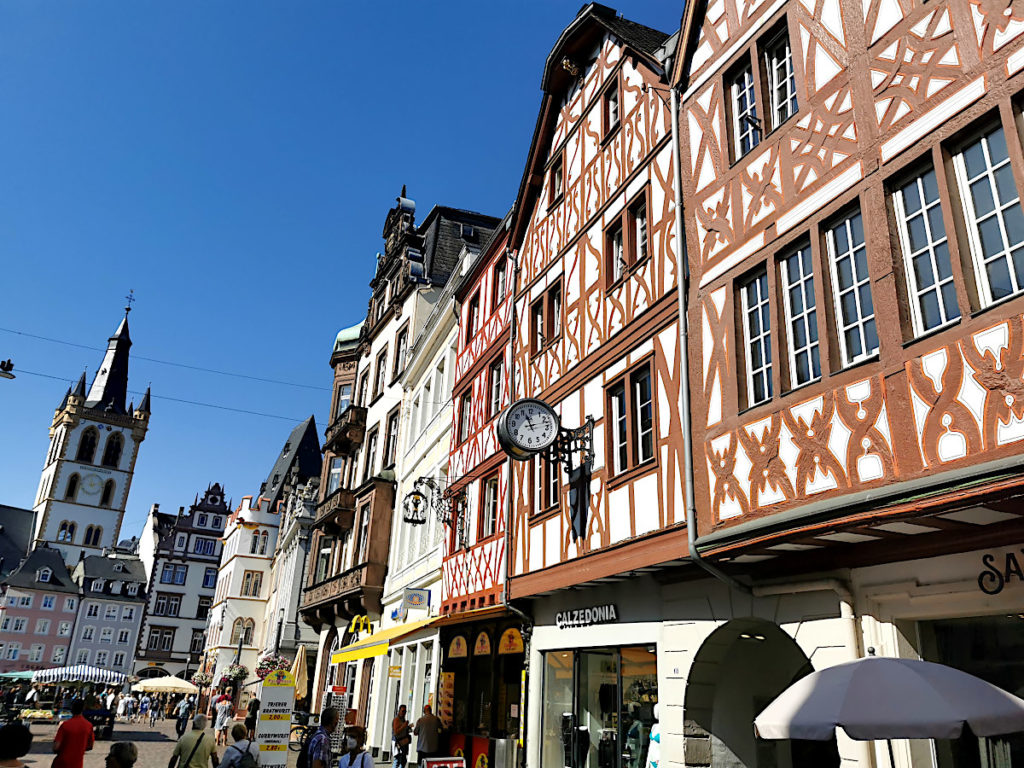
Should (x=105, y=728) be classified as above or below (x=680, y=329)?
below

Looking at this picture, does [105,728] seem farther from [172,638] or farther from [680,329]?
[172,638]

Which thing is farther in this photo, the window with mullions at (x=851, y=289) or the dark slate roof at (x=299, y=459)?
the dark slate roof at (x=299, y=459)

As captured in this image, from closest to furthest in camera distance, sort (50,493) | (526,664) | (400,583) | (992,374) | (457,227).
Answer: (992,374)
(526,664)
(400,583)
(457,227)
(50,493)

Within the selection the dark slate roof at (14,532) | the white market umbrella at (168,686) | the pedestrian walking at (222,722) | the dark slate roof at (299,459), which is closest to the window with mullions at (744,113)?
the pedestrian walking at (222,722)

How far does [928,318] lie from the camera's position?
264 inches

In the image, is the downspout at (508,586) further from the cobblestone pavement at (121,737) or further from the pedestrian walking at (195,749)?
the cobblestone pavement at (121,737)

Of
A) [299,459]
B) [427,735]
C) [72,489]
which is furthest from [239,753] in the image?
[72,489]

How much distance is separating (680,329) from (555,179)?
729 cm

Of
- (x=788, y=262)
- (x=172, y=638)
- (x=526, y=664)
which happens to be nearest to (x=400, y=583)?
(x=526, y=664)

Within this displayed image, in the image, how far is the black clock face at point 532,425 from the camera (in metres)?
13.0

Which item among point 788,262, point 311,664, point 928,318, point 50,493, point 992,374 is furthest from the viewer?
point 50,493

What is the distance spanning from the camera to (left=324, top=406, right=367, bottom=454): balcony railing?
3156cm

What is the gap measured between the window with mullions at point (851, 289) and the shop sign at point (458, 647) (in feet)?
41.1

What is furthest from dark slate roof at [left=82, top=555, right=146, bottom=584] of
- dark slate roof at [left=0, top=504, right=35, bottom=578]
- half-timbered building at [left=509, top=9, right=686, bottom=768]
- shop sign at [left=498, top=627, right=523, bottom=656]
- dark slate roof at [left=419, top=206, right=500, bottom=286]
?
half-timbered building at [left=509, top=9, right=686, bottom=768]
